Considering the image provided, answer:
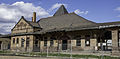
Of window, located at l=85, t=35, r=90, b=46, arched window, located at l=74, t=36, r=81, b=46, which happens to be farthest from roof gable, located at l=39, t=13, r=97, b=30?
arched window, located at l=74, t=36, r=81, b=46

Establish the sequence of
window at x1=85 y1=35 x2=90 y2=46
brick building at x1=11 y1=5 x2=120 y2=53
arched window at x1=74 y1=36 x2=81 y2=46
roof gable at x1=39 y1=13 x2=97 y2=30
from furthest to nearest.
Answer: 1. roof gable at x1=39 y1=13 x2=97 y2=30
2. arched window at x1=74 y1=36 x2=81 y2=46
3. window at x1=85 y1=35 x2=90 y2=46
4. brick building at x1=11 y1=5 x2=120 y2=53

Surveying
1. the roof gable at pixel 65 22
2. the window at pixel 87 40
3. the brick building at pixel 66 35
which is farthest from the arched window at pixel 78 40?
the roof gable at pixel 65 22

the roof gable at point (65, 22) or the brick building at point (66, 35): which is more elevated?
the roof gable at point (65, 22)

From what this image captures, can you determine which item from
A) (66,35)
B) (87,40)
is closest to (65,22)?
(66,35)

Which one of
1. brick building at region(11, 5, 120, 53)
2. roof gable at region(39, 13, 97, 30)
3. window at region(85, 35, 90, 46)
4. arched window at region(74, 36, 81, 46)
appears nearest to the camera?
brick building at region(11, 5, 120, 53)

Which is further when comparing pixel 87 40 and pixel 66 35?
pixel 66 35

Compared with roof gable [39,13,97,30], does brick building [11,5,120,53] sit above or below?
below

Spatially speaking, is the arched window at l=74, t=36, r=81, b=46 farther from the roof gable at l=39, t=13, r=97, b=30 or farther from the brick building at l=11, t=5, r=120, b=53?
the roof gable at l=39, t=13, r=97, b=30

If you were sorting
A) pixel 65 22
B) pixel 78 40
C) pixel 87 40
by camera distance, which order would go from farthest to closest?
pixel 65 22 < pixel 78 40 < pixel 87 40

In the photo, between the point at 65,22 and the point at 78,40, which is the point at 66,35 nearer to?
the point at 78,40

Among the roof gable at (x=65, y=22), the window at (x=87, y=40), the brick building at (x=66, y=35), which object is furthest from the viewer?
the roof gable at (x=65, y=22)

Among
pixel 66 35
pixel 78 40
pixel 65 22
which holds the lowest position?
pixel 78 40

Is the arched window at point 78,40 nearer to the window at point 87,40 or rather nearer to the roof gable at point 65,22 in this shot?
the window at point 87,40

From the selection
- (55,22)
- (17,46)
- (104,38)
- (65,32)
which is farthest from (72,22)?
(17,46)
